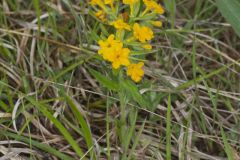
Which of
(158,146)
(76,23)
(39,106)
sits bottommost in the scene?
(158,146)

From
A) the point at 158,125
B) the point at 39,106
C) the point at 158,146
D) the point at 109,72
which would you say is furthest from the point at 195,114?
the point at 39,106

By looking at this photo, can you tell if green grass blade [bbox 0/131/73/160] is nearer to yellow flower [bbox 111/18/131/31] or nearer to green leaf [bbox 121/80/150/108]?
green leaf [bbox 121/80/150/108]

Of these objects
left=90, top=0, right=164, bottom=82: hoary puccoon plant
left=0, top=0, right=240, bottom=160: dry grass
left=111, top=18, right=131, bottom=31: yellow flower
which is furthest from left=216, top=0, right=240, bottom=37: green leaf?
left=111, top=18, right=131, bottom=31: yellow flower

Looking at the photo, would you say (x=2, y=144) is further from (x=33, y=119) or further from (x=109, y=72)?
(x=109, y=72)

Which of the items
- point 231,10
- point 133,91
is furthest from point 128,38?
point 231,10

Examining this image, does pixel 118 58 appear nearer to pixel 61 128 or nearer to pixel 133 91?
pixel 133 91

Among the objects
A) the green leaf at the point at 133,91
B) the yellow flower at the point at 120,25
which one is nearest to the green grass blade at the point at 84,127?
the green leaf at the point at 133,91

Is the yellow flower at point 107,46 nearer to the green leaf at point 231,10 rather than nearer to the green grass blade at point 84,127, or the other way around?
the green grass blade at point 84,127
